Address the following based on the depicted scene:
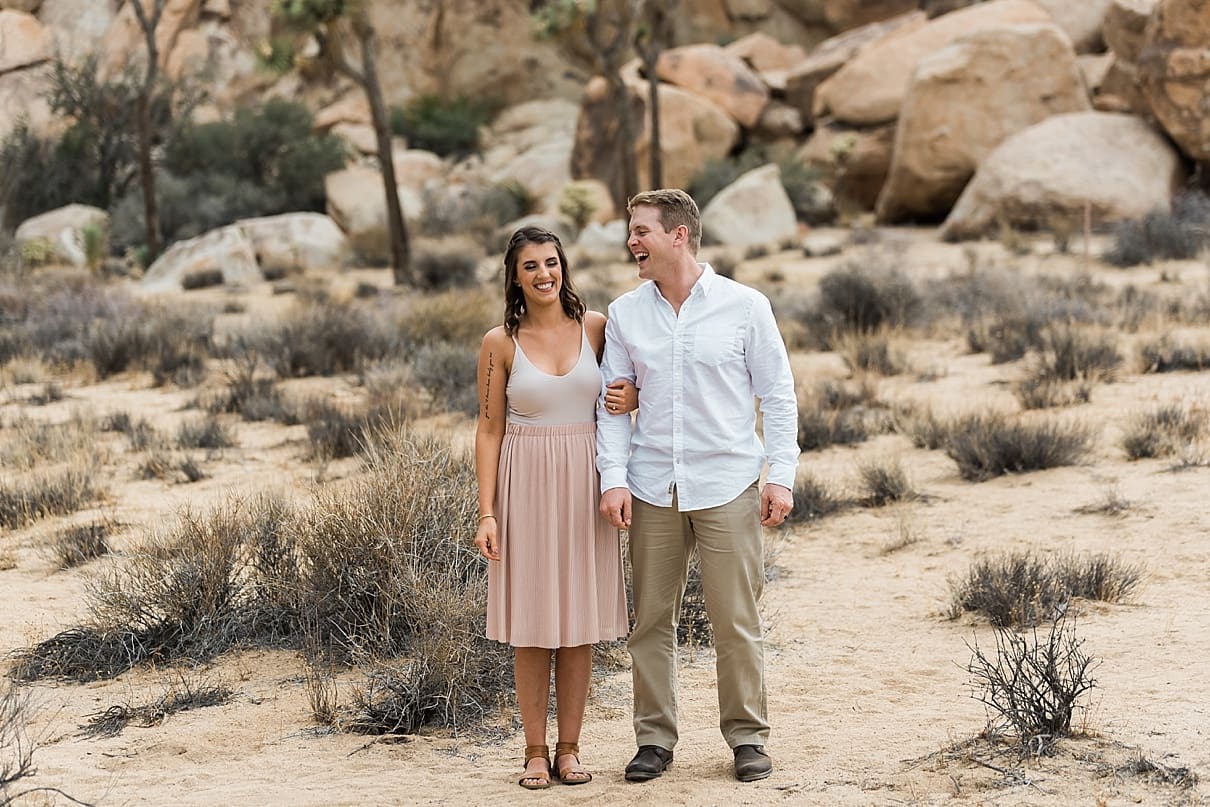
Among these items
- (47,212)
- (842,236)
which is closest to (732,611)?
(842,236)

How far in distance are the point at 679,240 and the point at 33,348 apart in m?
11.4

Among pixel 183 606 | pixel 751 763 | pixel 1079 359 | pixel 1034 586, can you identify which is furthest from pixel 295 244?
pixel 751 763

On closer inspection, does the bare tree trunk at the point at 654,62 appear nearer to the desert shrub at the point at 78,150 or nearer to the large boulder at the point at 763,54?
the large boulder at the point at 763,54

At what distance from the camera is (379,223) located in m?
28.5

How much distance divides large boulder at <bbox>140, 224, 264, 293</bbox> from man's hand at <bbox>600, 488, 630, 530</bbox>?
1900cm

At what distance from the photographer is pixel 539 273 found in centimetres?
421

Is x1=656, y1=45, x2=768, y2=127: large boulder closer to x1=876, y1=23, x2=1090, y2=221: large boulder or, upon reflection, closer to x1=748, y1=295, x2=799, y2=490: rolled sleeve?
x1=876, y1=23, x2=1090, y2=221: large boulder

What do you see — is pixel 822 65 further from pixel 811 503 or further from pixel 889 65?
pixel 811 503

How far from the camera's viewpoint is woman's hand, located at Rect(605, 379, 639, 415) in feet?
13.6

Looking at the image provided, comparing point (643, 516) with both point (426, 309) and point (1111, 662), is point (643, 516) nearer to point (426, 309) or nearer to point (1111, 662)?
point (1111, 662)

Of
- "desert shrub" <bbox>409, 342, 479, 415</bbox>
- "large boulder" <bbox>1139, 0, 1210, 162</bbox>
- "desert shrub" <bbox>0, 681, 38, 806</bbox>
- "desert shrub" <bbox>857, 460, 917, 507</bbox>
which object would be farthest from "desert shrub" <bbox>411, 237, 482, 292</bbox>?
"desert shrub" <bbox>0, 681, 38, 806</bbox>

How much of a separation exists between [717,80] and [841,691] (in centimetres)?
2723

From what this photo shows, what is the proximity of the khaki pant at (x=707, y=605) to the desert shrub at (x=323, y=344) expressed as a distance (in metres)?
8.85

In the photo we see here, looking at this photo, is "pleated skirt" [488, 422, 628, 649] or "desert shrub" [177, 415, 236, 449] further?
"desert shrub" [177, 415, 236, 449]
